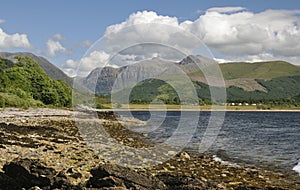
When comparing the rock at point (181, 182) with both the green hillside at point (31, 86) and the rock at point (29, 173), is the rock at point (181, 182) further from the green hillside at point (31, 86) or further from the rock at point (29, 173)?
the green hillside at point (31, 86)

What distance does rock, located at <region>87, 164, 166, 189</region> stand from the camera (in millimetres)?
11750

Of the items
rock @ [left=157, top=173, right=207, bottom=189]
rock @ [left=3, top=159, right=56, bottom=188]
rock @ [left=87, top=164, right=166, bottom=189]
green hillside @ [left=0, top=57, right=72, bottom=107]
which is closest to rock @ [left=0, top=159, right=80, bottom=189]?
rock @ [left=3, top=159, right=56, bottom=188]

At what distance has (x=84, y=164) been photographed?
1986cm

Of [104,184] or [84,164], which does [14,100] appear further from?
[104,184]

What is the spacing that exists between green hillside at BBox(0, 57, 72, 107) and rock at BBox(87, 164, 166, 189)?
80.5m

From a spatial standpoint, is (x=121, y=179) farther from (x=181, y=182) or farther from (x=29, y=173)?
(x=29, y=173)

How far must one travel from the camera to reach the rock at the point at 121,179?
38.5ft

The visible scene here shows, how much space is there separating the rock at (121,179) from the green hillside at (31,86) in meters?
80.5

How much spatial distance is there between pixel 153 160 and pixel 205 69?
30.5ft

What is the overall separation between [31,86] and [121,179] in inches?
3996

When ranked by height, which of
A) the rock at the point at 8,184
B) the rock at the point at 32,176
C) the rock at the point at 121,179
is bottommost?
the rock at the point at 8,184

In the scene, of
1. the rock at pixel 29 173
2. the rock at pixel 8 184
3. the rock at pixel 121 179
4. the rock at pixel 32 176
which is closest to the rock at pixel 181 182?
the rock at pixel 121 179

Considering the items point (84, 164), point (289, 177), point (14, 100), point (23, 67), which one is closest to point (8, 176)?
point (84, 164)

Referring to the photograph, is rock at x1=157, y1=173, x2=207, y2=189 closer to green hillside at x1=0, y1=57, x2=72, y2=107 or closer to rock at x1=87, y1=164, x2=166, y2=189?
rock at x1=87, y1=164, x2=166, y2=189
